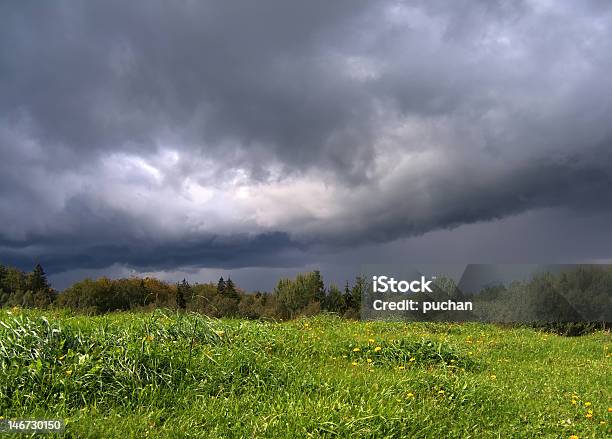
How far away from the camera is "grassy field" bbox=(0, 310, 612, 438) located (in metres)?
5.55

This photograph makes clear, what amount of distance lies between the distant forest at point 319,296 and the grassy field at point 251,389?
10.1 meters

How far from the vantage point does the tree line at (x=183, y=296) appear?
17.9 meters

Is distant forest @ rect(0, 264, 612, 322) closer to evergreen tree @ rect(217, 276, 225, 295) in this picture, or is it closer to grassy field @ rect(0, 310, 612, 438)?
evergreen tree @ rect(217, 276, 225, 295)

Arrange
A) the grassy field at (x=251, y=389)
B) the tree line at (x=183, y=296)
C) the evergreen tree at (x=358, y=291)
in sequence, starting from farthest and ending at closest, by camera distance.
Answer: the evergreen tree at (x=358, y=291)
the tree line at (x=183, y=296)
the grassy field at (x=251, y=389)

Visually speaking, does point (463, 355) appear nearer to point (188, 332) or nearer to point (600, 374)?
point (600, 374)

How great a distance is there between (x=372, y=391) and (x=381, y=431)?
3.84 feet

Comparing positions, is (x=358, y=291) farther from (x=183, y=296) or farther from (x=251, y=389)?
(x=251, y=389)

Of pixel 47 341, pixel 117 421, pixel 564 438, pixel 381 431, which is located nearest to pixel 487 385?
pixel 564 438

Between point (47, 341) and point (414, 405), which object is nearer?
point (414, 405)

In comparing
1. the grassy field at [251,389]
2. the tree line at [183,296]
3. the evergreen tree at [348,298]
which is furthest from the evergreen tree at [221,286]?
the grassy field at [251,389]

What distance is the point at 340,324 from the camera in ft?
51.5

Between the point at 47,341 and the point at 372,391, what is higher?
the point at 47,341

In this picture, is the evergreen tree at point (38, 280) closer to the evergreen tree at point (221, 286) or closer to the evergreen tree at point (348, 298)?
the evergreen tree at point (221, 286)

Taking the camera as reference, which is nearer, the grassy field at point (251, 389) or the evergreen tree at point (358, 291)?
the grassy field at point (251, 389)
